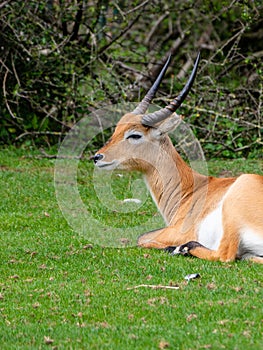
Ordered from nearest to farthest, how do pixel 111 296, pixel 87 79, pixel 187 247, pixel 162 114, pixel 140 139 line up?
pixel 111 296
pixel 187 247
pixel 162 114
pixel 140 139
pixel 87 79

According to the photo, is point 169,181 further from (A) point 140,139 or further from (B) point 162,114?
(B) point 162,114

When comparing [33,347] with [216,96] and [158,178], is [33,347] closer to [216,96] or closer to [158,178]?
[158,178]

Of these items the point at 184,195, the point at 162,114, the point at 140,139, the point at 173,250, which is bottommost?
the point at 173,250

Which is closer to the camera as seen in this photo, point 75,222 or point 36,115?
point 75,222

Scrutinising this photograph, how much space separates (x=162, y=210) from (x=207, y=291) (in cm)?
209

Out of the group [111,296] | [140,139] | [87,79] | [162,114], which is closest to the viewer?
[111,296]

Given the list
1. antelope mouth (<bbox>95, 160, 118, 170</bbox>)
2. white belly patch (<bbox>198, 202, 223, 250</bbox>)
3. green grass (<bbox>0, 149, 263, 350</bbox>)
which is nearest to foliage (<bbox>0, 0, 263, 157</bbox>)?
green grass (<bbox>0, 149, 263, 350</bbox>)

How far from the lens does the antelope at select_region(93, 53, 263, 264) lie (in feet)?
20.2

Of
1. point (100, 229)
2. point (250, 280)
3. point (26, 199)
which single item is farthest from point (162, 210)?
point (26, 199)

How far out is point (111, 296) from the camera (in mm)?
5145

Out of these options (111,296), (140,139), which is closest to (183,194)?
(140,139)

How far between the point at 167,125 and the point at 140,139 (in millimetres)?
279

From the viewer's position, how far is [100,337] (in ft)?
14.3

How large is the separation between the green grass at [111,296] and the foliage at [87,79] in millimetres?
5025
